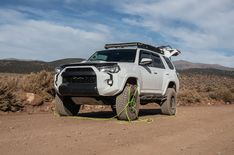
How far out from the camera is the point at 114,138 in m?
8.41

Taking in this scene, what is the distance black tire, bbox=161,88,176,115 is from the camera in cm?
1440

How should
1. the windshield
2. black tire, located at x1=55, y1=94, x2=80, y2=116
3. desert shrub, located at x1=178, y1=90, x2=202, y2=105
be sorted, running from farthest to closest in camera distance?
desert shrub, located at x1=178, y1=90, x2=202, y2=105 < the windshield < black tire, located at x1=55, y1=94, x2=80, y2=116

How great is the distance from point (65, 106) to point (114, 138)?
437cm

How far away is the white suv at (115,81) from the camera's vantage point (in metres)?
11.2

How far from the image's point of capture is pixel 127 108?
1145cm

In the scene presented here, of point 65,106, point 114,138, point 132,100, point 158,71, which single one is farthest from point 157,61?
point 114,138

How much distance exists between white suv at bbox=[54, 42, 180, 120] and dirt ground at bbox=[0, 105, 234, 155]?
61 centimetres

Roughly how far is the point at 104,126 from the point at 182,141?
2.44 meters

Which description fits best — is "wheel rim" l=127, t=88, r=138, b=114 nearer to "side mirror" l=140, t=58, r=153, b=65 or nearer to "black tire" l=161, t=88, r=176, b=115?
"side mirror" l=140, t=58, r=153, b=65

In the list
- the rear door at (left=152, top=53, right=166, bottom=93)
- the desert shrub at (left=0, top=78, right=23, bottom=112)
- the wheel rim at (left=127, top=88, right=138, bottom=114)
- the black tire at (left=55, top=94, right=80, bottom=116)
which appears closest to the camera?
the wheel rim at (left=127, top=88, right=138, bottom=114)

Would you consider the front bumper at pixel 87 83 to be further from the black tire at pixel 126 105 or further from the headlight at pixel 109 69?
the black tire at pixel 126 105

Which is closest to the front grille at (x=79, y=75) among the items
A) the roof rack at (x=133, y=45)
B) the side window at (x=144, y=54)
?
the side window at (x=144, y=54)

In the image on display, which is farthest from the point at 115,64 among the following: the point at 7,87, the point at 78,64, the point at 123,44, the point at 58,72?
the point at 7,87

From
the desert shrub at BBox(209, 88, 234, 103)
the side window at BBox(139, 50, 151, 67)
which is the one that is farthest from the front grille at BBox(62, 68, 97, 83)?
the desert shrub at BBox(209, 88, 234, 103)
